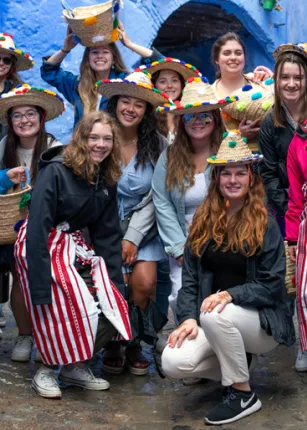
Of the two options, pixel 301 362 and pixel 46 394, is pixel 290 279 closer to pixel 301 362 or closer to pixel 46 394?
pixel 301 362

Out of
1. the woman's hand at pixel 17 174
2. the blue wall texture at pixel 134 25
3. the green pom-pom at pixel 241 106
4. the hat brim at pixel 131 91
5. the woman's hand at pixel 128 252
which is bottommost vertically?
the woman's hand at pixel 128 252

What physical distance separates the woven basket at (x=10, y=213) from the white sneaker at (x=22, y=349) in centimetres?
73

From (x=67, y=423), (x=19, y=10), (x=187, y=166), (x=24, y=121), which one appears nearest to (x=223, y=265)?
(x=187, y=166)

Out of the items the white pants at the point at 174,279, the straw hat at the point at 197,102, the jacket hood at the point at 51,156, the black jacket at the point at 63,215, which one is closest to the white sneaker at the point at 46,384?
the black jacket at the point at 63,215

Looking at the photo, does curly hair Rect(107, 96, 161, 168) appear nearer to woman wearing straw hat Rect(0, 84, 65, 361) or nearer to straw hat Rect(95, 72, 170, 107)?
straw hat Rect(95, 72, 170, 107)

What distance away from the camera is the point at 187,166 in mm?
4750

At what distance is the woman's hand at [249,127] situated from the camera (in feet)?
16.2

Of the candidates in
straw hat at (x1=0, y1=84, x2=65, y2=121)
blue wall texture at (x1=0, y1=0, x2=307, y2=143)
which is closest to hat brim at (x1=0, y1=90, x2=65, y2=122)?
straw hat at (x1=0, y1=84, x2=65, y2=121)

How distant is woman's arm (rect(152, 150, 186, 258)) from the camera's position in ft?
15.4

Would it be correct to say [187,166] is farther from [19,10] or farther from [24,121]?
[19,10]

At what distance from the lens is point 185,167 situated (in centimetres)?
473

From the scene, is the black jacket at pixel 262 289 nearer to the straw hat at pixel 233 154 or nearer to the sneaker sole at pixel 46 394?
the straw hat at pixel 233 154

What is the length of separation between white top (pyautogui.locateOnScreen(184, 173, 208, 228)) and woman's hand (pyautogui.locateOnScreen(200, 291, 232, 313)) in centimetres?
88

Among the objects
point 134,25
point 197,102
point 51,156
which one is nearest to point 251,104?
point 197,102
